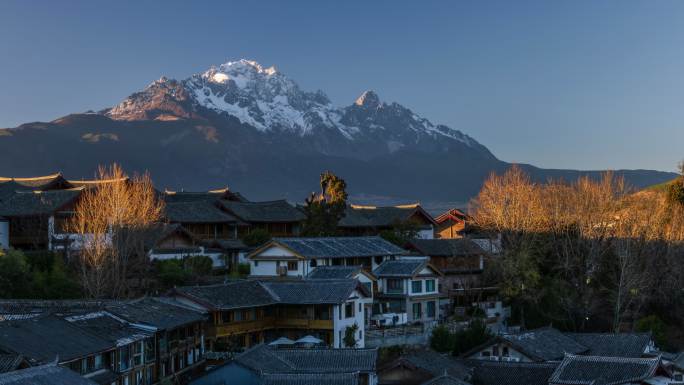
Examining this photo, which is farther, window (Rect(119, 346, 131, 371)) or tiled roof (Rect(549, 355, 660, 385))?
tiled roof (Rect(549, 355, 660, 385))

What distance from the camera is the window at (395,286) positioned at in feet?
170

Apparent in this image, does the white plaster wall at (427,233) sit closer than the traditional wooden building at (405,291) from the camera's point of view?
No

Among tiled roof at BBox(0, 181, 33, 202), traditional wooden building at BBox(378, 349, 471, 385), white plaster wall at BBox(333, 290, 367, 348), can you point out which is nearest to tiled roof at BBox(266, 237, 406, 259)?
white plaster wall at BBox(333, 290, 367, 348)

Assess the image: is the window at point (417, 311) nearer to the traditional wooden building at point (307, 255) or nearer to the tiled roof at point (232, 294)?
the traditional wooden building at point (307, 255)

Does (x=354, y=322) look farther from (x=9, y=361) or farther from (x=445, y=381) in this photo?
(x=9, y=361)

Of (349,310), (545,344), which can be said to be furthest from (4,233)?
(545,344)

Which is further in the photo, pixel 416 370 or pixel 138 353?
pixel 416 370

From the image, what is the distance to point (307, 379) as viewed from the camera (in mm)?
32906

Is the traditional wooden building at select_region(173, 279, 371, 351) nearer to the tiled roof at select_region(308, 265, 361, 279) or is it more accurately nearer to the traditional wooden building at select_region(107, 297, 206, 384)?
the traditional wooden building at select_region(107, 297, 206, 384)

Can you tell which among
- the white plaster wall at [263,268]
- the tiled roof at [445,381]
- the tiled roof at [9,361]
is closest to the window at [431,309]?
the white plaster wall at [263,268]

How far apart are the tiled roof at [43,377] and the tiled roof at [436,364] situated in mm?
17156

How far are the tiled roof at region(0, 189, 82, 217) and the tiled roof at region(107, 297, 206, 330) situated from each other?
13.6 meters

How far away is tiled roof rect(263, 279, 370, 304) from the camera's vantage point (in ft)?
144

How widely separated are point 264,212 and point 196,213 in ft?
22.2
